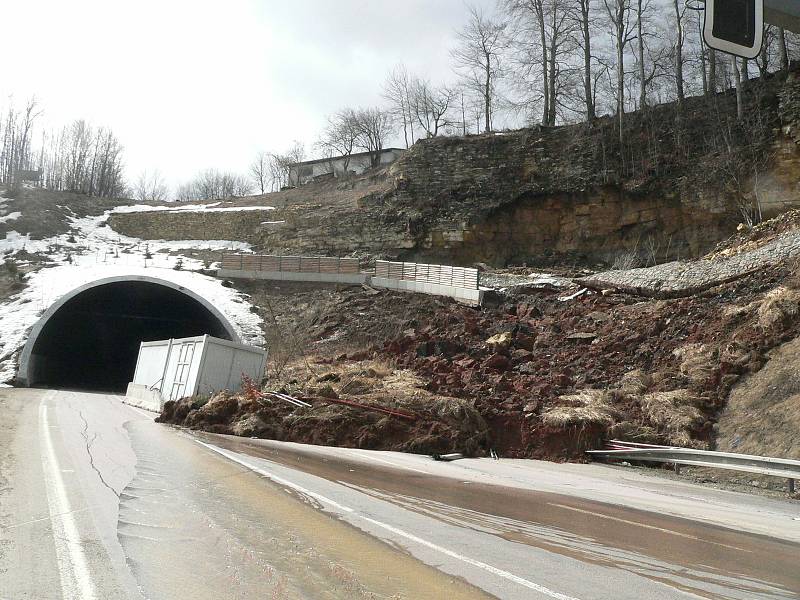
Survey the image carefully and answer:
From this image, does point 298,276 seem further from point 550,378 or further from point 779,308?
point 779,308

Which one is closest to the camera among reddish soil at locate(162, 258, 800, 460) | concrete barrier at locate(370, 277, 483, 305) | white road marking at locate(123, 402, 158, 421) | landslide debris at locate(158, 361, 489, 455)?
reddish soil at locate(162, 258, 800, 460)

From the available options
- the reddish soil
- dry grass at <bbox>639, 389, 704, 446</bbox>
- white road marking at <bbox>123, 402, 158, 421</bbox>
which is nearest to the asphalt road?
dry grass at <bbox>639, 389, 704, 446</bbox>

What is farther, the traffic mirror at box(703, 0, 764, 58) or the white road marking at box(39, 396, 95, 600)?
the white road marking at box(39, 396, 95, 600)

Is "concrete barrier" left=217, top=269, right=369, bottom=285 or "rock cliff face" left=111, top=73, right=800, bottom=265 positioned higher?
"rock cliff face" left=111, top=73, right=800, bottom=265

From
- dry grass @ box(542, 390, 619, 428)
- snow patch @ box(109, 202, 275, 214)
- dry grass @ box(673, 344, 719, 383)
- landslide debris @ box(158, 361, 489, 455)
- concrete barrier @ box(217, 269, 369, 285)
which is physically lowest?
landslide debris @ box(158, 361, 489, 455)

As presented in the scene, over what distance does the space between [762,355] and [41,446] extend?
15828 millimetres

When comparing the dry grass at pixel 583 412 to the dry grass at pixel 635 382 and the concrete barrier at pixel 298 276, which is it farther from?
the concrete barrier at pixel 298 276

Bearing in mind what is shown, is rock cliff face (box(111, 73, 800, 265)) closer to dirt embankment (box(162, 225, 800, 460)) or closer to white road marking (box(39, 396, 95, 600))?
dirt embankment (box(162, 225, 800, 460))

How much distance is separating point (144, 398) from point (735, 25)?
24.8 m

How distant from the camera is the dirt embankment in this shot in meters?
16.3

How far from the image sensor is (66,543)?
19.1ft

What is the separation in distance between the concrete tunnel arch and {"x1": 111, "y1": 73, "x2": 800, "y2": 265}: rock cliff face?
9.86 m

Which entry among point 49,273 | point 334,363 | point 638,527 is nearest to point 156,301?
point 49,273

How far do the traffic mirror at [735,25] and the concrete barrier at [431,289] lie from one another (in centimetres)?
2646
